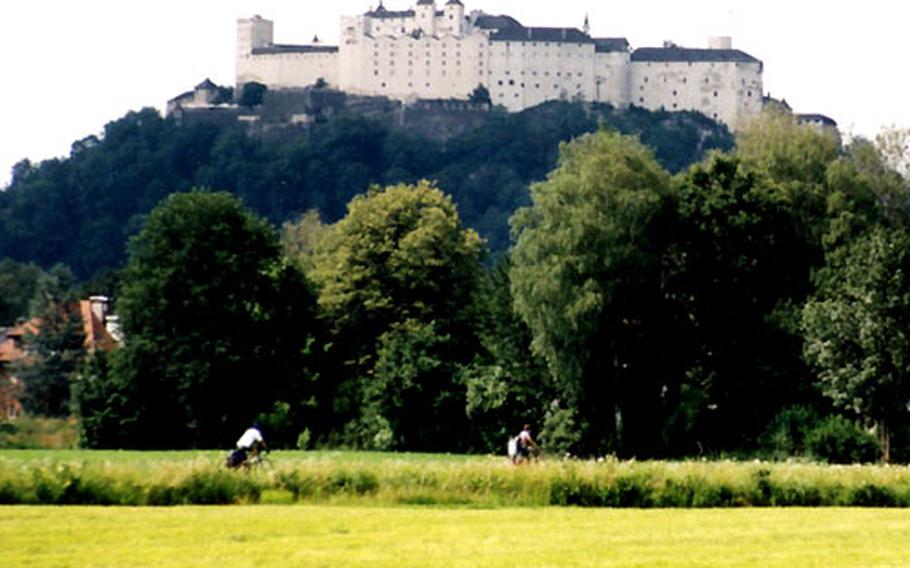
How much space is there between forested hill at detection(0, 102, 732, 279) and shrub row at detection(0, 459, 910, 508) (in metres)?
140

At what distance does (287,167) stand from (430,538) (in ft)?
527

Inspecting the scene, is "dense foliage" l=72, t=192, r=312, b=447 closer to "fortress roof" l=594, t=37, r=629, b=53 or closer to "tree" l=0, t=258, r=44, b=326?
"tree" l=0, t=258, r=44, b=326

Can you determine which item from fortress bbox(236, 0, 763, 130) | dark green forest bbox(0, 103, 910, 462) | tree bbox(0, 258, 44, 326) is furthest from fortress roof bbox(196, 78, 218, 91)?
dark green forest bbox(0, 103, 910, 462)

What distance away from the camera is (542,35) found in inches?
7569

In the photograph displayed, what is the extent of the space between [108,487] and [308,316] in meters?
38.9

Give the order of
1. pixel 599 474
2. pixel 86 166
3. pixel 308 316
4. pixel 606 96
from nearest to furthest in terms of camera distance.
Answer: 1. pixel 599 474
2. pixel 308 316
3. pixel 86 166
4. pixel 606 96

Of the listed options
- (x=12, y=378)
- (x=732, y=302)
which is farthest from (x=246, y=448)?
(x=12, y=378)

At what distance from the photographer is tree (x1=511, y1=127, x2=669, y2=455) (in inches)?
1967

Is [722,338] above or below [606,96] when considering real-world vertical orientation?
below

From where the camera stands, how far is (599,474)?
2692cm

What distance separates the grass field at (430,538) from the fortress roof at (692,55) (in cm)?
16894

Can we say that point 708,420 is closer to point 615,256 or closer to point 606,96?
point 615,256

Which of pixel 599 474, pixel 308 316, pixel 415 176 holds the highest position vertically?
pixel 415 176

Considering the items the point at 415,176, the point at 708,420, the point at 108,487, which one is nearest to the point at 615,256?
the point at 708,420
